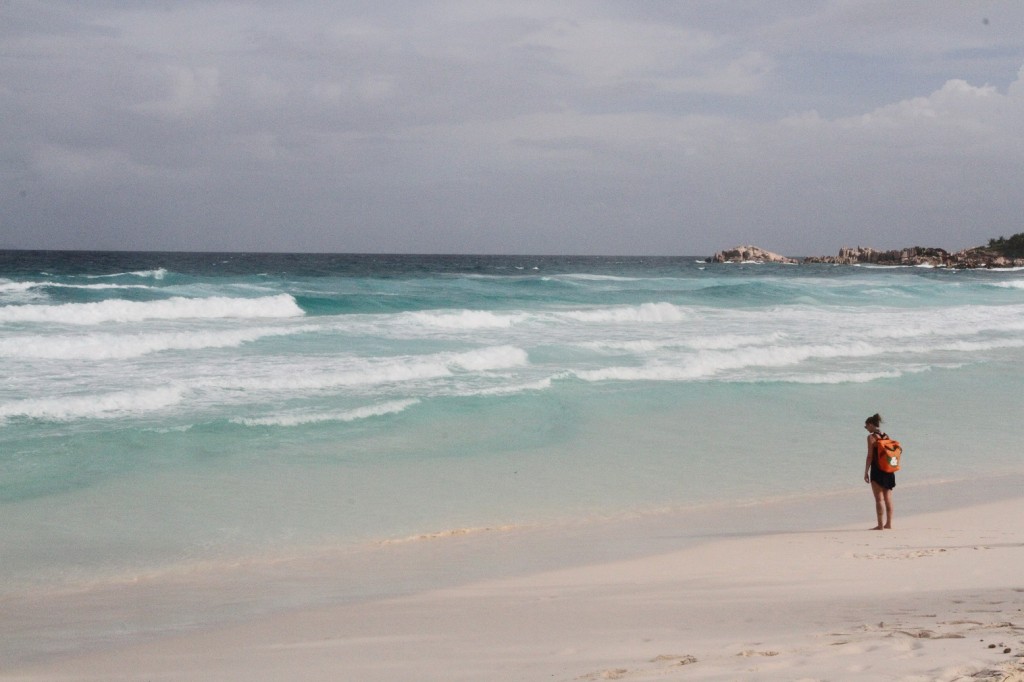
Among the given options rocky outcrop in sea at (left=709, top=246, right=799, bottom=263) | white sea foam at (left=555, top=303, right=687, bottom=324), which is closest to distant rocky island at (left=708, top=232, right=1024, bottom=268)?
rocky outcrop in sea at (left=709, top=246, right=799, bottom=263)

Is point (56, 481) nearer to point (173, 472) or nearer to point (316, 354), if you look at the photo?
point (173, 472)

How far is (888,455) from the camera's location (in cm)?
912

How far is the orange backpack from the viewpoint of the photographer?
9031mm

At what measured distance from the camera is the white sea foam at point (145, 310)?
91.4 feet

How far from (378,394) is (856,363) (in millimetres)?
11854

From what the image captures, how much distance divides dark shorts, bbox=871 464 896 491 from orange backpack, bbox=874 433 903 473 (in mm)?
36

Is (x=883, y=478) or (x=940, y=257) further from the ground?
(x=940, y=257)

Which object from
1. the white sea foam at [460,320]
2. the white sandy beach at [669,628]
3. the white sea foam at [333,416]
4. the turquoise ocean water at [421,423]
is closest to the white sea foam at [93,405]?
the turquoise ocean water at [421,423]

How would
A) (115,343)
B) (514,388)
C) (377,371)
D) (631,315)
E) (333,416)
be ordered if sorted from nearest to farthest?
(333,416)
(514,388)
(377,371)
(115,343)
(631,315)

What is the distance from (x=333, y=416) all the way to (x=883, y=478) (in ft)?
27.2

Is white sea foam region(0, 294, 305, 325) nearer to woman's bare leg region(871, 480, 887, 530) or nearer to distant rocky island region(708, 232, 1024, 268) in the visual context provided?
woman's bare leg region(871, 480, 887, 530)

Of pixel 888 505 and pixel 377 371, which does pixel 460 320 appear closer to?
pixel 377 371

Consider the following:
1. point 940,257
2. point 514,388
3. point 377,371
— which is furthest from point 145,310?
point 940,257

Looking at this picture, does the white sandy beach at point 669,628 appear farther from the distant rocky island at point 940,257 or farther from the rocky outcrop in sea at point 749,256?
the rocky outcrop in sea at point 749,256
